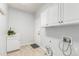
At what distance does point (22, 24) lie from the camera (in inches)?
70.9

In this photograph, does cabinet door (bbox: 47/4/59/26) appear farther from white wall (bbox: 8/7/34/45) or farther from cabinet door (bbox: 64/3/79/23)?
white wall (bbox: 8/7/34/45)

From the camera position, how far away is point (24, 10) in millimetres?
1739

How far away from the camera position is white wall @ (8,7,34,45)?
1.65m

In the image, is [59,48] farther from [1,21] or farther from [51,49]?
[1,21]

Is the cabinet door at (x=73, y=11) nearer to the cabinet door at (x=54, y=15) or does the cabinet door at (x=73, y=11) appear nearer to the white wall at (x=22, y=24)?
the cabinet door at (x=54, y=15)

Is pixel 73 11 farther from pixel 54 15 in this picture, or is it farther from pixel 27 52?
pixel 27 52

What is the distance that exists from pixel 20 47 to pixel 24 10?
108cm

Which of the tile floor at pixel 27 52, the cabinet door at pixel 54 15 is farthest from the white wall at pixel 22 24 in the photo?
the cabinet door at pixel 54 15

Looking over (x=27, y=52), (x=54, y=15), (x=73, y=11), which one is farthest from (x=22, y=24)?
(x=73, y=11)

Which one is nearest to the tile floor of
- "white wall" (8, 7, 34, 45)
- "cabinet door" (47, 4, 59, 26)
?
"white wall" (8, 7, 34, 45)

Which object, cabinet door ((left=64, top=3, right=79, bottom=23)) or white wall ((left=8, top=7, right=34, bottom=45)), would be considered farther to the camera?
white wall ((left=8, top=7, right=34, bottom=45))

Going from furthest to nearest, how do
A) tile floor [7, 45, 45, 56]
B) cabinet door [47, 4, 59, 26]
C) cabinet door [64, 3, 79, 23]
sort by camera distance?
tile floor [7, 45, 45, 56], cabinet door [47, 4, 59, 26], cabinet door [64, 3, 79, 23]

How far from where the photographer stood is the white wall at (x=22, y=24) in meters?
1.65

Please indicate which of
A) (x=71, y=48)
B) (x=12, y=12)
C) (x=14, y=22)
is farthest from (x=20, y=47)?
(x=71, y=48)
